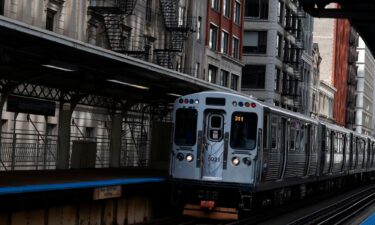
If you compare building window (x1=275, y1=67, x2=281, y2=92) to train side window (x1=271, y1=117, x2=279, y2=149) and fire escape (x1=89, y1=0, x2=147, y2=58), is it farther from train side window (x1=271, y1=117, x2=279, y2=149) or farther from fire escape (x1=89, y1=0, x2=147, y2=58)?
train side window (x1=271, y1=117, x2=279, y2=149)

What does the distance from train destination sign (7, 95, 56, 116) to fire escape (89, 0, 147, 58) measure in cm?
1284

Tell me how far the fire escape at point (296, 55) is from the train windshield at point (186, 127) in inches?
1980

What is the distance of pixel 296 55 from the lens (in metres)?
72.8

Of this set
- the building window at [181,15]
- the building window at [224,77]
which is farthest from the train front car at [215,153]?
the building window at [224,77]

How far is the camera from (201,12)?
46438 mm

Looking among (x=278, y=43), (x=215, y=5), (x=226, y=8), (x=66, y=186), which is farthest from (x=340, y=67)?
(x=66, y=186)

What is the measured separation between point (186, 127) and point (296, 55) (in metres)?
56.4

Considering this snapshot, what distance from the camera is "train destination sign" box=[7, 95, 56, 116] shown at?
57.9ft

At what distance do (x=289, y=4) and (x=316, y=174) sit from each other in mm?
45685

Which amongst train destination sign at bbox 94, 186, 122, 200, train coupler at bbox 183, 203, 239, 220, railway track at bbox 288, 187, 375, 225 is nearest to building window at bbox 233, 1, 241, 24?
railway track at bbox 288, 187, 375, 225

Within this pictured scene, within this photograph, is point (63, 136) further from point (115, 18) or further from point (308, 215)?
point (115, 18)

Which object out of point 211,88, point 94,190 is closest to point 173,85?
point 211,88

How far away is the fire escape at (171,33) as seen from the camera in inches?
1531

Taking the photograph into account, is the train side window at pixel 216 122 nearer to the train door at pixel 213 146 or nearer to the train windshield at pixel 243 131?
the train door at pixel 213 146
